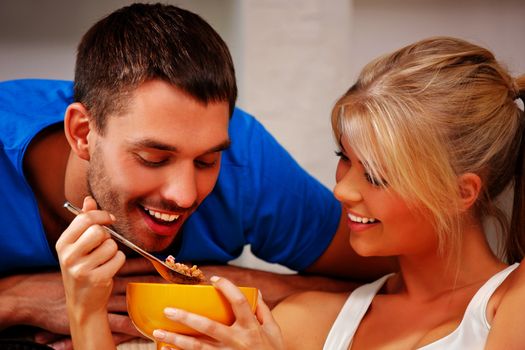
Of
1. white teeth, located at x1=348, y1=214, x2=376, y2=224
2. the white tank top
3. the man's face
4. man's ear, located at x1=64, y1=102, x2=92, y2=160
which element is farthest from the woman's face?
man's ear, located at x1=64, y1=102, x2=92, y2=160

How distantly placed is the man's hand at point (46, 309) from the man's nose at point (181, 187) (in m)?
0.32

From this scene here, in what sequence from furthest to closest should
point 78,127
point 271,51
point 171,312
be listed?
point 271,51 → point 78,127 → point 171,312

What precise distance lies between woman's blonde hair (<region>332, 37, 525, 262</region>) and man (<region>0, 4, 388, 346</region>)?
25cm

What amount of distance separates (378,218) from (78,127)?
565 mm

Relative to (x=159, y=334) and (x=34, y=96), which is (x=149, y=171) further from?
(x=34, y=96)

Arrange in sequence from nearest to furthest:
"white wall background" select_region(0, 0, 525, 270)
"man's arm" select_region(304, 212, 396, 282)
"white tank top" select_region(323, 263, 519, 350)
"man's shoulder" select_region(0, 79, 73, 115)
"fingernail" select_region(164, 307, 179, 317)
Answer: "fingernail" select_region(164, 307, 179, 317) → "white tank top" select_region(323, 263, 519, 350) → "man's shoulder" select_region(0, 79, 73, 115) → "man's arm" select_region(304, 212, 396, 282) → "white wall background" select_region(0, 0, 525, 270)

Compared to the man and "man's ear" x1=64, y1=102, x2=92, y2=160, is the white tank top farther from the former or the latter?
"man's ear" x1=64, y1=102, x2=92, y2=160

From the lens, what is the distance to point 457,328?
4.17 feet

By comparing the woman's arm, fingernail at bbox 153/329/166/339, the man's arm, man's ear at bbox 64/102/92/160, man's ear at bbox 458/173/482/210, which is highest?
man's ear at bbox 64/102/92/160

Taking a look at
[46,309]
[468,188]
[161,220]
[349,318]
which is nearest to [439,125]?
[468,188]

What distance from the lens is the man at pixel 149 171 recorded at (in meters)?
1.29

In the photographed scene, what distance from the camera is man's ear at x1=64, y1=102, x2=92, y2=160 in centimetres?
138

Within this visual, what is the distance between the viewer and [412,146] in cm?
127

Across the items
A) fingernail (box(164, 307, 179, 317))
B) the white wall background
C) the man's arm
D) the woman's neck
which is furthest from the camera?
the white wall background
